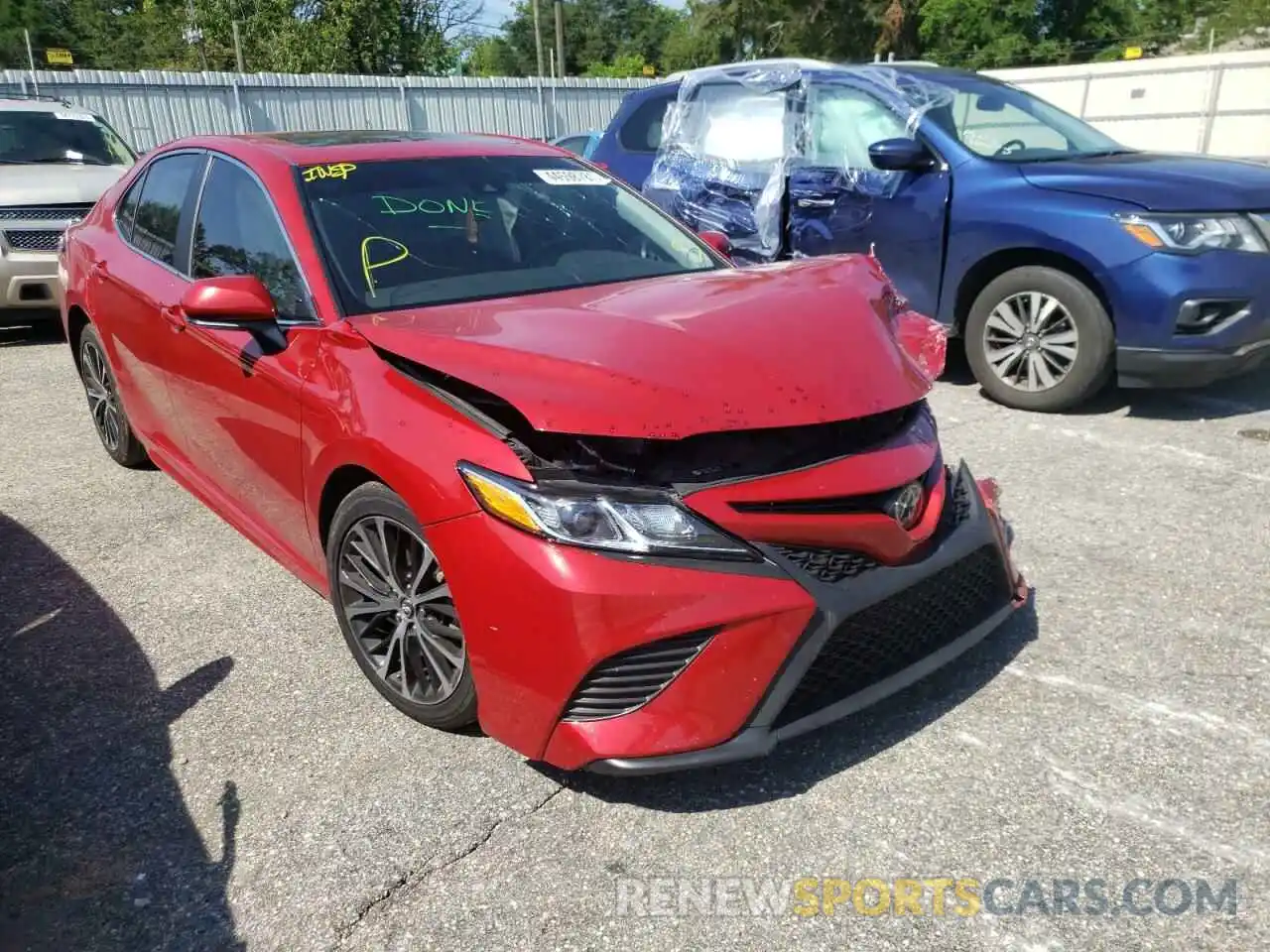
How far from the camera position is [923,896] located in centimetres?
217

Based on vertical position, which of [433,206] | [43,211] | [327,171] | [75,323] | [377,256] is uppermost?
[327,171]

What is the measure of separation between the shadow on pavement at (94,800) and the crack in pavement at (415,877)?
8.8 inches

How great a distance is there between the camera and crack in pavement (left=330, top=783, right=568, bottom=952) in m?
2.14

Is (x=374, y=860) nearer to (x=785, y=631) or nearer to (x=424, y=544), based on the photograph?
(x=424, y=544)

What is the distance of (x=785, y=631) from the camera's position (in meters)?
2.22

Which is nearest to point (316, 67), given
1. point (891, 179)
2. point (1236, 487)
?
point (891, 179)

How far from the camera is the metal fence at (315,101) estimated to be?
1730 centimetres

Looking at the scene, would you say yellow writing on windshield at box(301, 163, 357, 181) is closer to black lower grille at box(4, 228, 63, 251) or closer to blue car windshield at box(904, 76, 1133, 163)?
blue car windshield at box(904, 76, 1133, 163)

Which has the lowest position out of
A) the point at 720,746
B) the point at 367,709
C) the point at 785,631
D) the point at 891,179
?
the point at 367,709

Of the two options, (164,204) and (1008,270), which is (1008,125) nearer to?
(1008,270)

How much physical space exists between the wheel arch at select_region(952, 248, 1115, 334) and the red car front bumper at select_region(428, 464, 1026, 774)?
3.49m

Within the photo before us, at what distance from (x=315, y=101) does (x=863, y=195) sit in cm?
1684

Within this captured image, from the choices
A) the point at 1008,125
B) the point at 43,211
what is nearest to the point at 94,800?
the point at 1008,125

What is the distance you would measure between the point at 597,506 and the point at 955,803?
1148mm
